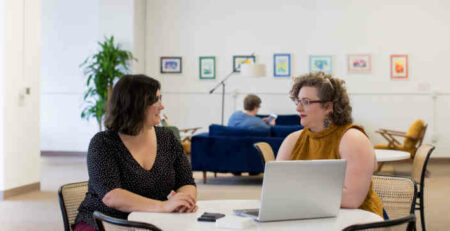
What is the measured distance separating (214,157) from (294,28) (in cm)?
427

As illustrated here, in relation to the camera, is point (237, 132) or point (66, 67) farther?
point (66, 67)

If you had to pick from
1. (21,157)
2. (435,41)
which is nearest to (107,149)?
(21,157)

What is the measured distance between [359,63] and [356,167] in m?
8.78

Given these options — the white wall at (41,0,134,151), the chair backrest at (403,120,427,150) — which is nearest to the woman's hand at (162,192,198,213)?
the chair backrest at (403,120,427,150)

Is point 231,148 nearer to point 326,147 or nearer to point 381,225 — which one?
point 326,147

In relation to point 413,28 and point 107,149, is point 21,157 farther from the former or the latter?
point 413,28

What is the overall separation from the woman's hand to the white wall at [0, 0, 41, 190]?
15.9 ft

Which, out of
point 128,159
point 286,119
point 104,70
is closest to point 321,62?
point 286,119

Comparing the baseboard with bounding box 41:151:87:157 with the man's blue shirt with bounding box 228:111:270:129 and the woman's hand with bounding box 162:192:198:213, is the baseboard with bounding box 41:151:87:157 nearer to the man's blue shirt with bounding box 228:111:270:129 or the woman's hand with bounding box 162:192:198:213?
the man's blue shirt with bounding box 228:111:270:129

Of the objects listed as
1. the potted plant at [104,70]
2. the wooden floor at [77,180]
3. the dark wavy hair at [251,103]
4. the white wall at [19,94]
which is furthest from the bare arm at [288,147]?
the potted plant at [104,70]

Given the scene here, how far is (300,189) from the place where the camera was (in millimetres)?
1974

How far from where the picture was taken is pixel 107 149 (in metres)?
2.46

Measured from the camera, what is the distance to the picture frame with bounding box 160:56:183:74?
37.4 ft

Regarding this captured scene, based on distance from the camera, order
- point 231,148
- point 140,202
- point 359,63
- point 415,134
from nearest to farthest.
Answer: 1. point 140,202
2. point 231,148
3. point 415,134
4. point 359,63
